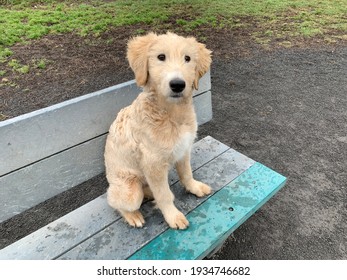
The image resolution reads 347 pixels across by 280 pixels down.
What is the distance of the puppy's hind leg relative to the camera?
2145 mm

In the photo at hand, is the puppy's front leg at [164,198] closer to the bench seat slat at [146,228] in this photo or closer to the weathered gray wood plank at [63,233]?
the bench seat slat at [146,228]

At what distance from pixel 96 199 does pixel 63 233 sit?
39cm

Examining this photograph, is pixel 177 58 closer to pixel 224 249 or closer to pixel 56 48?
pixel 224 249

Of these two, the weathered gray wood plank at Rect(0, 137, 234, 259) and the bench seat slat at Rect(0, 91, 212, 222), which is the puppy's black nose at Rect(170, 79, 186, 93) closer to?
the bench seat slat at Rect(0, 91, 212, 222)

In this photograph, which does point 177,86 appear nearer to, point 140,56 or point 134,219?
point 140,56

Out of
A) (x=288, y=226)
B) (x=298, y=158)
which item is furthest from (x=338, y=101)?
(x=288, y=226)

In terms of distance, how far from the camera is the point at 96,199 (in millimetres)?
2418

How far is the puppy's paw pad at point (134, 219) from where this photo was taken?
7.08 feet

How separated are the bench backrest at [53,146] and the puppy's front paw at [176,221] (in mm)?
974

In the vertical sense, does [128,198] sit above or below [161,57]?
below

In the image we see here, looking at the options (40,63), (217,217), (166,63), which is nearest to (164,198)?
(217,217)

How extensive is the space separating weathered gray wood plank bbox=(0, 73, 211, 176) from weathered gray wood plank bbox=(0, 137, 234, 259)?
0.53 meters

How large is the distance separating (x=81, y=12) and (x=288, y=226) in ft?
22.7

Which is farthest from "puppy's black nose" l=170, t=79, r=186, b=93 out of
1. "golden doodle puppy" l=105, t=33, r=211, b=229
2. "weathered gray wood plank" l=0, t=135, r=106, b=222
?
"weathered gray wood plank" l=0, t=135, r=106, b=222
